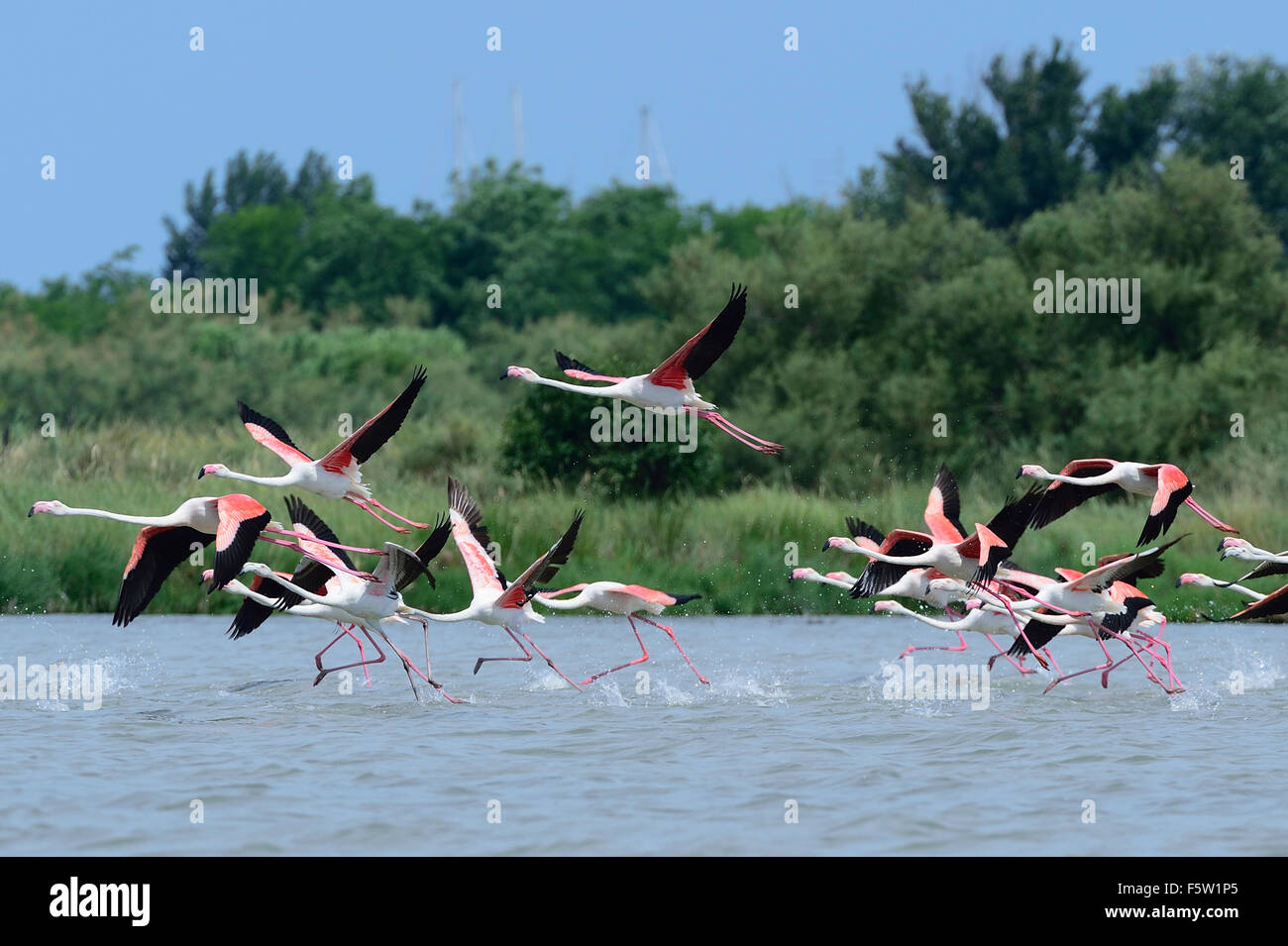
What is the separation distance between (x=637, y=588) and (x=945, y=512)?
228cm

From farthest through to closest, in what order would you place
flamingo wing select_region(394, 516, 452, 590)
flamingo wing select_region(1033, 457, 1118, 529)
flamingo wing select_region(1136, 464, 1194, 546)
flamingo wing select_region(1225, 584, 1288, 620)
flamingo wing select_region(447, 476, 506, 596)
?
flamingo wing select_region(447, 476, 506, 596)
flamingo wing select_region(1033, 457, 1118, 529)
flamingo wing select_region(394, 516, 452, 590)
flamingo wing select_region(1225, 584, 1288, 620)
flamingo wing select_region(1136, 464, 1194, 546)

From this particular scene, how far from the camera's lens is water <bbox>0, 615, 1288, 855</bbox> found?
8.03 m

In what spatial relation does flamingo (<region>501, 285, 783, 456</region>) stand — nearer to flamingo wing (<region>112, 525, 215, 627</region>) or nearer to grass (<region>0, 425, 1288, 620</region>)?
flamingo wing (<region>112, 525, 215, 627</region>)

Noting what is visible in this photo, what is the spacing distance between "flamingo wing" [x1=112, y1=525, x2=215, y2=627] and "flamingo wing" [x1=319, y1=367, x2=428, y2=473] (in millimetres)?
928

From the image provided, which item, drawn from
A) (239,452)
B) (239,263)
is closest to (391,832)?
(239,452)

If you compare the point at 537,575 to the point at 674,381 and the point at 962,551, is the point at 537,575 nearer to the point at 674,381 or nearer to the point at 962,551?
the point at 674,381

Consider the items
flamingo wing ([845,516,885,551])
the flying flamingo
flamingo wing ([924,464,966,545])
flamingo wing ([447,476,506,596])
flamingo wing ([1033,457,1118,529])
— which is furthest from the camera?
flamingo wing ([845,516,885,551])

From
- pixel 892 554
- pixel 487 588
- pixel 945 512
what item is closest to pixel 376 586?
pixel 487 588

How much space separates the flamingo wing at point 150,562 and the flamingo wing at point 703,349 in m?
3.08

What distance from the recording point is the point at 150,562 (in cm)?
1092

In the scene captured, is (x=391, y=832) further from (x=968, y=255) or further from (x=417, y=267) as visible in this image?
(x=417, y=267)

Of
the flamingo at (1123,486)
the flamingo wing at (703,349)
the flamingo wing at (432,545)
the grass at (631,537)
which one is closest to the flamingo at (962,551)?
the flamingo at (1123,486)

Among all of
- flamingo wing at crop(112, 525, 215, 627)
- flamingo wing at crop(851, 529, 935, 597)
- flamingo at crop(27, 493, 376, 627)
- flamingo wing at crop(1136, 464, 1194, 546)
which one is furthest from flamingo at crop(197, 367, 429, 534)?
flamingo wing at crop(1136, 464, 1194, 546)
